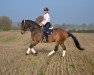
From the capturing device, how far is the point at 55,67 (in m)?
11.9

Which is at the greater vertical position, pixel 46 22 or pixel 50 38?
pixel 46 22

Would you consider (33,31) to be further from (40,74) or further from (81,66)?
(40,74)

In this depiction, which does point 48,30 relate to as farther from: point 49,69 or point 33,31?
point 49,69

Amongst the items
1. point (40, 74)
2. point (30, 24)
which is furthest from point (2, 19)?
point (40, 74)

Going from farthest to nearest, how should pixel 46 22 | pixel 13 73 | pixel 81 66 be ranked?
1. pixel 46 22
2. pixel 81 66
3. pixel 13 73

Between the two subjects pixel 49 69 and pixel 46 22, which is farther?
pixel 46 22

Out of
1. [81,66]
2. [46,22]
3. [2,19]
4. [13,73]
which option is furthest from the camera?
[2,19]

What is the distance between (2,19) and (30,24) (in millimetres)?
74361

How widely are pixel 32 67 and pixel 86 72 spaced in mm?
2362

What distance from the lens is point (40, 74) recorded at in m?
10.2

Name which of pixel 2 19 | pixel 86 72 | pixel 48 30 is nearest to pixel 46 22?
pixel 48 30

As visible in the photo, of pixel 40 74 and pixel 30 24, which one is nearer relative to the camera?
pixel 40 74

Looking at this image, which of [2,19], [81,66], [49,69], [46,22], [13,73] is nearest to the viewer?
[13,73]

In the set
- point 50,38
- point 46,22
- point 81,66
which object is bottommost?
point 81,66
